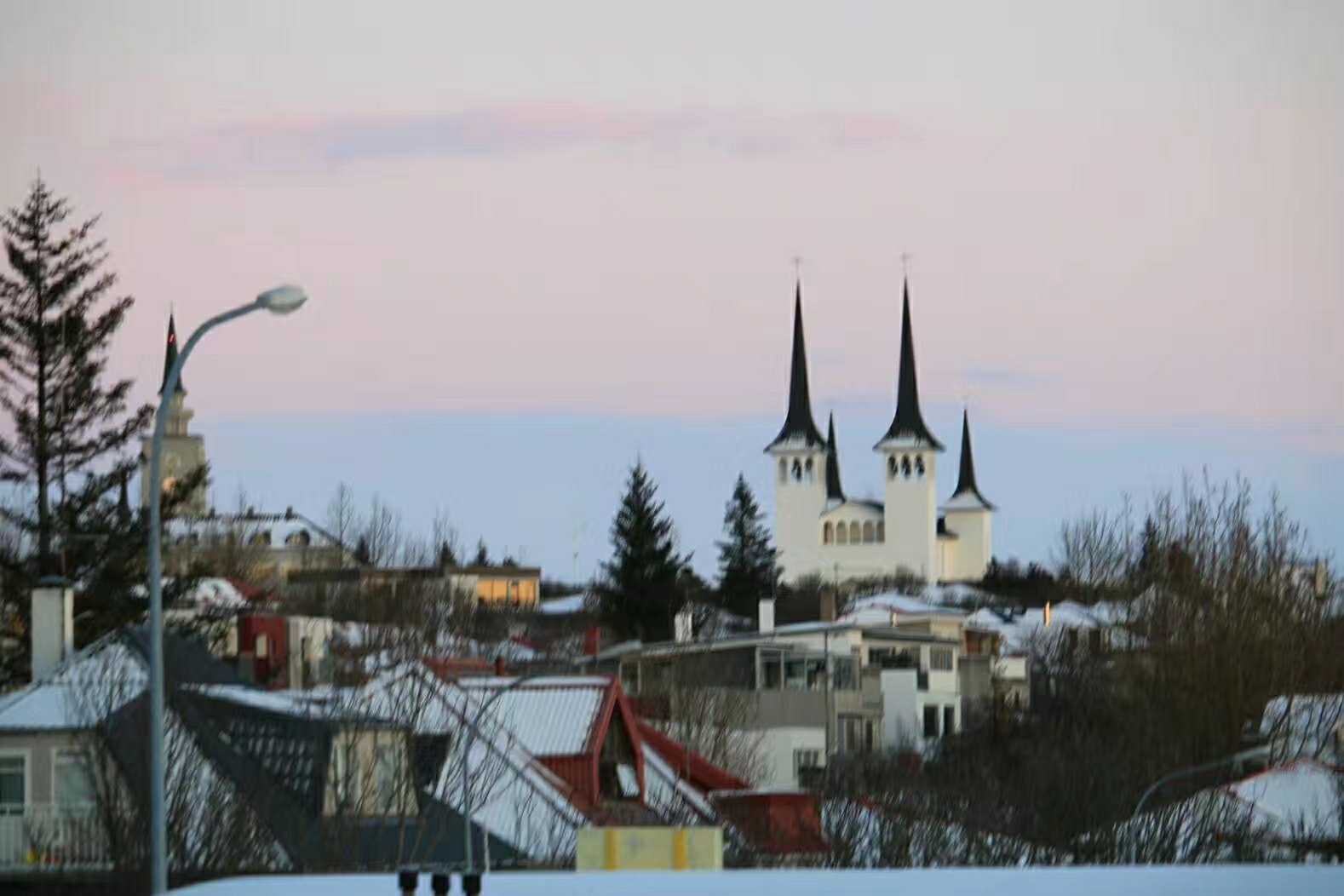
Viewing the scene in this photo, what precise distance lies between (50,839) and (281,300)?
75.2 feet

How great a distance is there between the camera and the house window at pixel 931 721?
11031 centimetres

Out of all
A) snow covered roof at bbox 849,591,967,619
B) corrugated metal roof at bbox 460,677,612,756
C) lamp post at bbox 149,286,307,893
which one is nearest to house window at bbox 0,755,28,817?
corrugated metal roof at bbox 460,677,612,756

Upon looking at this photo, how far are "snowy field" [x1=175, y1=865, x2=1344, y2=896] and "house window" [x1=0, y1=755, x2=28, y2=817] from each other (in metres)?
26.0

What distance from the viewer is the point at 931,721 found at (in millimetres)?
111875

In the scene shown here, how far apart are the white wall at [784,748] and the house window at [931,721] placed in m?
16.0

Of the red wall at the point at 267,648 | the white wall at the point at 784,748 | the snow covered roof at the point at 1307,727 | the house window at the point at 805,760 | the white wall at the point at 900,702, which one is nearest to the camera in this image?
the red wall at the point at 267,648

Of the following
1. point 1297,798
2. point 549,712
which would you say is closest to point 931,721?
point 1297,798

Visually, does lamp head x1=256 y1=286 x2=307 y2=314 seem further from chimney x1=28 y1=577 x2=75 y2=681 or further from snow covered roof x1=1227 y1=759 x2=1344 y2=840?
snow covered roof x1=1227 y1=759 x2=1344 y2=840

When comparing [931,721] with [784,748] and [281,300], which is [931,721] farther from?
[281,300]

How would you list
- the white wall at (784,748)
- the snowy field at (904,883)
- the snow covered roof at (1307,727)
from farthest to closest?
the white wall at (784,748)
the snow covered roof at (1307,727)
the snowy field at (904,883)

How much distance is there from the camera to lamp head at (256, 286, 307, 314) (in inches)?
933

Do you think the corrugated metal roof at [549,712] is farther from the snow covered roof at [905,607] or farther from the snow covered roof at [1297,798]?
the snow covered roof at [905,607]

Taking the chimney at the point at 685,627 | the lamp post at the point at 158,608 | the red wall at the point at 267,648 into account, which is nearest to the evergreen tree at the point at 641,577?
the chimney at the point at 685,627

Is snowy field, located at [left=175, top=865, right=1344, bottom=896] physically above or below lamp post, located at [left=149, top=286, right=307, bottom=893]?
below
